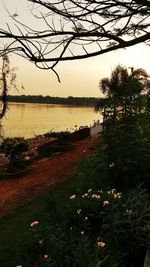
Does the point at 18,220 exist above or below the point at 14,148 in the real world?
below

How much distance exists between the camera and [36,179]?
12.1 meters

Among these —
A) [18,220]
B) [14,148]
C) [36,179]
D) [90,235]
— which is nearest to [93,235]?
[90,235]

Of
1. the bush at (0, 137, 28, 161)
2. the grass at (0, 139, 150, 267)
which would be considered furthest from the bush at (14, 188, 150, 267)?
the bush at (0, 137, 28, 161)

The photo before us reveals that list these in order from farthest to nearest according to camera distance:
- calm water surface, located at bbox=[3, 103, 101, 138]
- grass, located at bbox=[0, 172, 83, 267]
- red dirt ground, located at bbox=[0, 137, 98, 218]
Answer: calm water surface, located at bbox=[3, 103, 101, 138] → red dirt ground, located at bbox=[0, 137, 98, 218] → grass, located at bbox=[0, 172, 83, 267]

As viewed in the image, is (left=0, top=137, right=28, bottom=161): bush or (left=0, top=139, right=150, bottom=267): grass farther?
(left=0, top=137, right=28, bottom=161): bush

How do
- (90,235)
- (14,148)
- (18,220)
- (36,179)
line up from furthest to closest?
(14,148) < (36,179) < (18,220) < (90,235)

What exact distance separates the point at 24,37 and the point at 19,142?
11.4 metres

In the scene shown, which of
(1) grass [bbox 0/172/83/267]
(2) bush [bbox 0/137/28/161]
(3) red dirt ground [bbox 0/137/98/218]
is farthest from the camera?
(2) bush [bbox 0/137/28/161]

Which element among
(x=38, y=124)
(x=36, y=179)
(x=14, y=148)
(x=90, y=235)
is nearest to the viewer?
(x=90, y=235)

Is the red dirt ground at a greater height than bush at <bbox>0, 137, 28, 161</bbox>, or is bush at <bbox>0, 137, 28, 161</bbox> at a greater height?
bush at <bbox>0, 137, 28, 161</bbox>

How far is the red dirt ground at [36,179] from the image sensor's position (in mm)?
10407

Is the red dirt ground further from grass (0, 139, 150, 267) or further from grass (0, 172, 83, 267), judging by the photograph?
grass (0, 139, 150, 267)

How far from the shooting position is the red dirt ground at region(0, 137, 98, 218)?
1041 cm

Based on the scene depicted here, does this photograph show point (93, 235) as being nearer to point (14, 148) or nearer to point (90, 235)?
point (90, 235)
